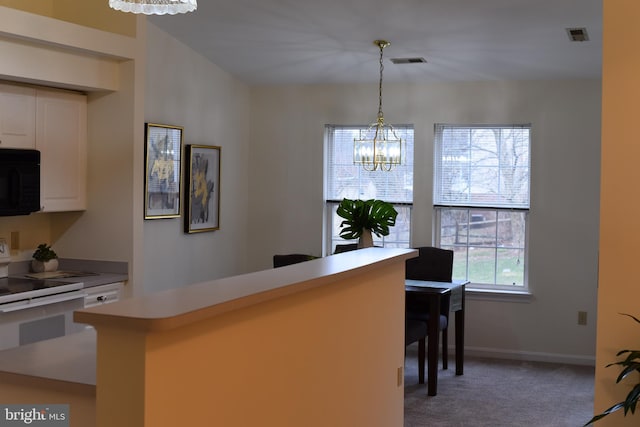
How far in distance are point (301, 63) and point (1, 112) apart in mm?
2772

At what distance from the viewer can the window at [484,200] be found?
21.7ft

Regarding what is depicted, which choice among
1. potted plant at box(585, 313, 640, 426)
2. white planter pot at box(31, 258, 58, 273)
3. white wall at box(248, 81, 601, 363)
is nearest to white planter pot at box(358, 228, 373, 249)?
potted plant at box(585, 313, 640, 426)

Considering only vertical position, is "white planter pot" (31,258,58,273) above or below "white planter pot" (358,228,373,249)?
below

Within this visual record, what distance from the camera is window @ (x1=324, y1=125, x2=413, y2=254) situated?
690 centimetres

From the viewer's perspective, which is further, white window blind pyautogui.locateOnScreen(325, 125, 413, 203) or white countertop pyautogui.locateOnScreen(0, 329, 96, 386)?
white window blind pyautogui.locateOnScreen(325, 125, 413, 203)

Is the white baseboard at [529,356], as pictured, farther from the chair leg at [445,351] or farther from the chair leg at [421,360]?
the chair leg at [421,360]

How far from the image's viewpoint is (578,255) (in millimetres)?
6367

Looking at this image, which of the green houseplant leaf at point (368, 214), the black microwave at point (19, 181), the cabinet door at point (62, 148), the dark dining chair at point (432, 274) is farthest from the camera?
the dark dining chair at point (432, 274)

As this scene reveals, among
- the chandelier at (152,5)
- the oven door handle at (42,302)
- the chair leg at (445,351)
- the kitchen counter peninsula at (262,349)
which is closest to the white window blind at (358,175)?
the chair leg at (445,351)

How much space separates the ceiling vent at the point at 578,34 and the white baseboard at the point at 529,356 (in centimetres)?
274

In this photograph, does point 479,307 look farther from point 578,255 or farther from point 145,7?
point 145,7

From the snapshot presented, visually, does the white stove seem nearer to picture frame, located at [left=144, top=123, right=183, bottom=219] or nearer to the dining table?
picture frame, located at [left=144, top=123, right=183, bottom=219]

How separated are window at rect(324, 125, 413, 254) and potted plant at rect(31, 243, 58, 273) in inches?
112

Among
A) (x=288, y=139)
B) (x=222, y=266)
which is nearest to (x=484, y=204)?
(x=288, y=139)
